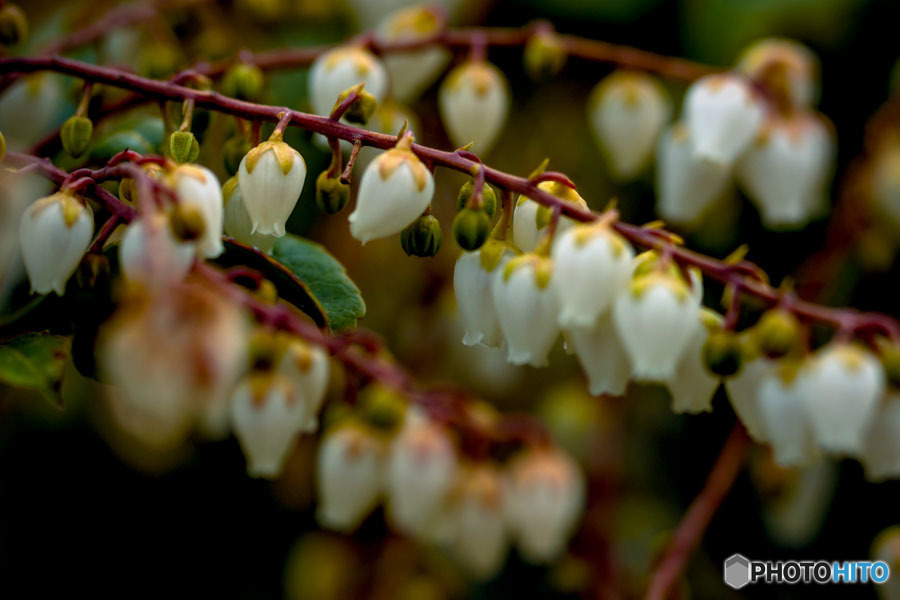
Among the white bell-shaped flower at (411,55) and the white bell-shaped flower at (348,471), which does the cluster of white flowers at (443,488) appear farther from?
the white bell-shaped flower at (411,55)

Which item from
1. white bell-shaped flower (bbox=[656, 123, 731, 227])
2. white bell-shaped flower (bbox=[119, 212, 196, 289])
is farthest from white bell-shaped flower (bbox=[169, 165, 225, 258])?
white bell-shaped flower (bbox=[656, 123, 731, 227])

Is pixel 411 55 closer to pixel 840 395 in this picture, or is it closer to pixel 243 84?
pixel 243 84

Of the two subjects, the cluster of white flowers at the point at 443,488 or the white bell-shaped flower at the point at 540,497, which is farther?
the white bell-shaped flower at the point at 540,497

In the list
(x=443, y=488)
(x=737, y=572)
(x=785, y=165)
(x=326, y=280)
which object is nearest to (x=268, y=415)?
(x=326, y=280)

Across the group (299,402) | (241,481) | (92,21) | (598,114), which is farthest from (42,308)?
(241,481)

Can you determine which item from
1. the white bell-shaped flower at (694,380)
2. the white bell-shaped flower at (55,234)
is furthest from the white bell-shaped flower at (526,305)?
the white bell-shaped flower at (55,234)

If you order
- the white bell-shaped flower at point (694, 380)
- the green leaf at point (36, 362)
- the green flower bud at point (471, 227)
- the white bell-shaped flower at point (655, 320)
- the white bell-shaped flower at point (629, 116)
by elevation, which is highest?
the green flower bud at point (471, 227)

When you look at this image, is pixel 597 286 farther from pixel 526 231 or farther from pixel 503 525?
pixel 503 525
